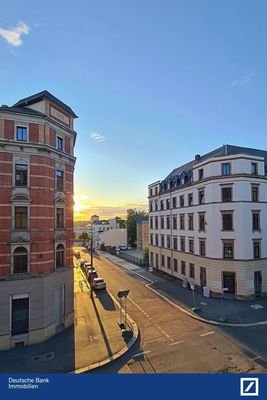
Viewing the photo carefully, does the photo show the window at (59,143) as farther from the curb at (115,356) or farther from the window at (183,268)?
the window at (183,268)

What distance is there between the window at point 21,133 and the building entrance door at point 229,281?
2251 centimetres

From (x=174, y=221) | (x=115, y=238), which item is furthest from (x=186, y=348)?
(x=115, y=238)

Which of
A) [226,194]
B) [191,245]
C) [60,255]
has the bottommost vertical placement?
[191,245]

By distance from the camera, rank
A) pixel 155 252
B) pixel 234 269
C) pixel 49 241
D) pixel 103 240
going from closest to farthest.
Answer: pixel 49 241 → pixel 234 269 → pixel 155 252 → pixel 103 240

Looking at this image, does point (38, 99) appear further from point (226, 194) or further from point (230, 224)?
point (230, 224)

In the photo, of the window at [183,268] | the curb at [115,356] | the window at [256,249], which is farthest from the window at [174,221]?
the curb at [115,356]

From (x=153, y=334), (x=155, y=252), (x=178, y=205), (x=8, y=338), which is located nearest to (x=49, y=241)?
(x=8, y=338)

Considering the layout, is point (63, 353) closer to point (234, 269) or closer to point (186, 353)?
point (186, 353)

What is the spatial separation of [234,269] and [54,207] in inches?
733

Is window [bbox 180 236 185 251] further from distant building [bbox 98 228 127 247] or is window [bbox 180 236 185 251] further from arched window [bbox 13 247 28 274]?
distant building [bbox 98 228 127 247]

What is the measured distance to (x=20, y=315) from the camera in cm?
1866

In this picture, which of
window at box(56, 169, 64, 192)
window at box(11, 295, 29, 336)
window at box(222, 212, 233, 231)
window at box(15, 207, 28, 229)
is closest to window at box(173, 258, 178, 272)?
window at box(222, 212, 233, 231)

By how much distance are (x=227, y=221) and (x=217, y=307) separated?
8.56 meters

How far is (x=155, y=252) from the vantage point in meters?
45.8
